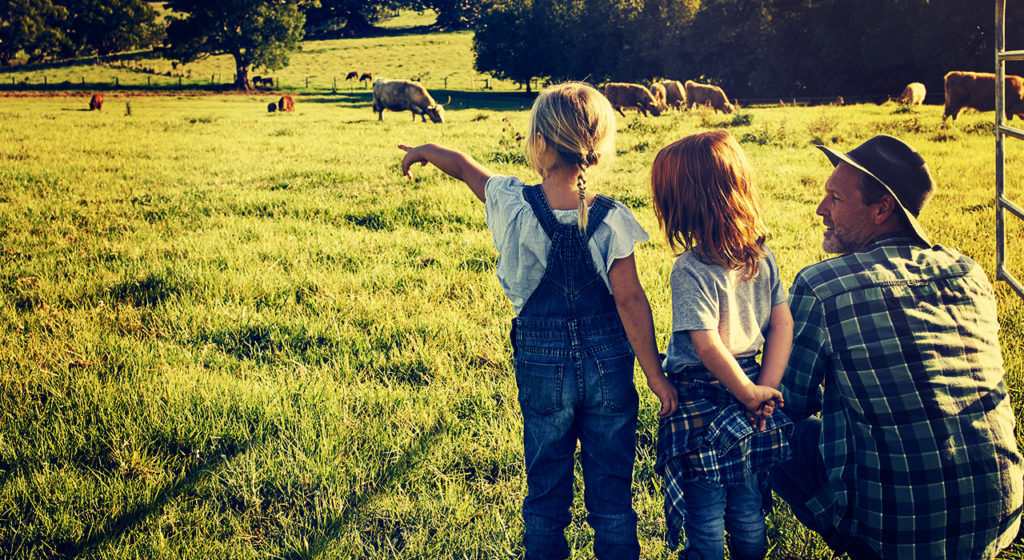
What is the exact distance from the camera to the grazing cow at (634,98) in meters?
31.1

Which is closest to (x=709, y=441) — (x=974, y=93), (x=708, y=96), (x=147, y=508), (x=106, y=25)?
(x=147, y=508)

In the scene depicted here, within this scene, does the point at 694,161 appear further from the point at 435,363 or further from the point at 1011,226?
the point at 1011,226

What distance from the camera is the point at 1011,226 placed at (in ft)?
22.1

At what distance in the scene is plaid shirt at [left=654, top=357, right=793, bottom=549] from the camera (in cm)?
215

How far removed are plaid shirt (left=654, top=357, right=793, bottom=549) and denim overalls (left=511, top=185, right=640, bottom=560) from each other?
0.57 ft

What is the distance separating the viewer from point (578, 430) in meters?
2.44

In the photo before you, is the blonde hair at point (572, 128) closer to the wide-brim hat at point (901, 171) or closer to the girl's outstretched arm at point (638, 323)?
the girl's outstretched arm at point (638, 323)

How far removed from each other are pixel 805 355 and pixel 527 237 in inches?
43.4

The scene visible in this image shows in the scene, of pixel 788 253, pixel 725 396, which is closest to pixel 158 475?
pixel 725 396

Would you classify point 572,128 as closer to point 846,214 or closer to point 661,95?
point 846,214

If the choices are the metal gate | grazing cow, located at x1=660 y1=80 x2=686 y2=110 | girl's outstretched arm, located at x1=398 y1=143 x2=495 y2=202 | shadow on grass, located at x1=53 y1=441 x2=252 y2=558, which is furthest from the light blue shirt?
grazing cow, located at x1=660 y1=80 x2=686 y2=110

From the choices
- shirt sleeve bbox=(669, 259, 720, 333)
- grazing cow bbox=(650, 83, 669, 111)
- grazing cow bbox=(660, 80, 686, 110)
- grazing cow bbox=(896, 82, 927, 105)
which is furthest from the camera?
grazing cow bbox=(660, 80, 686, 110)

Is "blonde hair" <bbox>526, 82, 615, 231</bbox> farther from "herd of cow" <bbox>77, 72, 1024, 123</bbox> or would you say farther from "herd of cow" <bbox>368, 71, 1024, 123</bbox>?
"herd of cow" <bbox>77, 72, 1024, 123</bbox>

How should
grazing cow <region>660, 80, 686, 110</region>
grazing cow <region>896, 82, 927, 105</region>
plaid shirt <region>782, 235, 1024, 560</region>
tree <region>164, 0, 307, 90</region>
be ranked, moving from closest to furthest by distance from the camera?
plaid shirt <region>782, 235, 1024, 560</region> < grazing cow <region>896, 82, 927, 105</region> < grazing cow <region>660, 80, 686, 110</region> < tree <region>164, 0, 307, 90</region>
